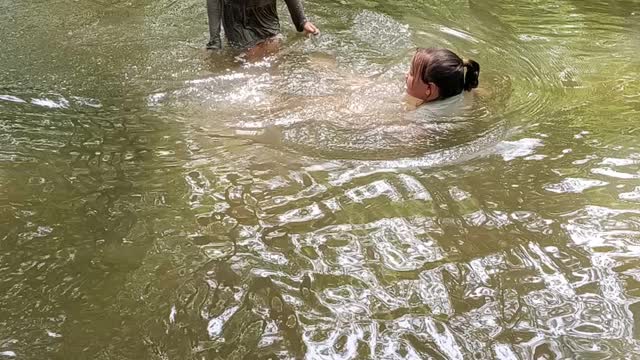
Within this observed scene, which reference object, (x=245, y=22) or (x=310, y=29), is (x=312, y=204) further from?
(x=310, y=29)

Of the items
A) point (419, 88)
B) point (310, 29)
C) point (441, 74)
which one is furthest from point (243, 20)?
point (441, 74)

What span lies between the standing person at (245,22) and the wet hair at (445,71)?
4.51 feet

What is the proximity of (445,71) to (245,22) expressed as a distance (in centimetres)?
167

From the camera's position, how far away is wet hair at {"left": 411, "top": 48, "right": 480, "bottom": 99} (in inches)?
144

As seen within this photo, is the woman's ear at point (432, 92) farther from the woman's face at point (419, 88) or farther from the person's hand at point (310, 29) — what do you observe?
the person's hand at point (310, 29)

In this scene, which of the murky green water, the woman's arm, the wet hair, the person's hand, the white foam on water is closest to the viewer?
the murky green water

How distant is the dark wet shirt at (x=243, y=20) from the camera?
4441mm

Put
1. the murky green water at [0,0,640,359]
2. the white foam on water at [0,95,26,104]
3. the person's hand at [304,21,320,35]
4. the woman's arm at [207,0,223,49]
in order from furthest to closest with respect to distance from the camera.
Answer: the person's hand at [304,21,320,35] < the woman's arm at [207,0,223,49] < the white foam on water at [0,95,26,104] < the murky green water at [0,0,640,359]

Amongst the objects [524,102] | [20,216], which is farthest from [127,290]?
[524,102]

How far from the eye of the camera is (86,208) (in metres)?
2.80

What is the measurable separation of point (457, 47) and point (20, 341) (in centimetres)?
390

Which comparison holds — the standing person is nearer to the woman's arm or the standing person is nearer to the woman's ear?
Answer: the woman's arm

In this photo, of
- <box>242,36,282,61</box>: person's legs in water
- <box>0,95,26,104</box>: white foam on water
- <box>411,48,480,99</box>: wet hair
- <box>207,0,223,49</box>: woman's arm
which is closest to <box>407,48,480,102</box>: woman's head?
<box>411,48,480,99</box>: wet hair

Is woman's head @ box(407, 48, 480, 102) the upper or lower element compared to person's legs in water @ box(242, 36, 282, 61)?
upper
